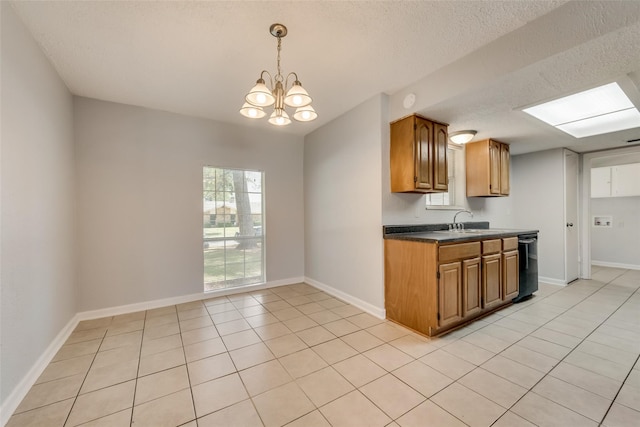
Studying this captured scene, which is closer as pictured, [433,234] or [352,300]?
[433,234]

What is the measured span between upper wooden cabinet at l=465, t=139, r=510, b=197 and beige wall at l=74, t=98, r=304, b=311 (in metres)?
3.46

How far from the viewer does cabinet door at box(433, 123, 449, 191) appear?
3.05 meters

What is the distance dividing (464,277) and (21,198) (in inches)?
151

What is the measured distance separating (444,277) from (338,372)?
4.39 ft

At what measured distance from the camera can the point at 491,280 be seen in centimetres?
296

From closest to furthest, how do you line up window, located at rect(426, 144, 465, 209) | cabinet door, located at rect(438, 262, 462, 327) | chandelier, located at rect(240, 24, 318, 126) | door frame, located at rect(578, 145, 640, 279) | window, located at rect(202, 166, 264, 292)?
1. chandelier, located at rect(240, 24, 318, 126)
2. cabinet door, located at rect(438, 262, 462, 327)
3. window, located at rect(202, 166, 264, 292)
4. window, located at rect(426, 144, 465, 209)
5. door frame, located at rect(578, 145, 640, 279)

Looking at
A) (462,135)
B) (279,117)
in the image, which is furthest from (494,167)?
(279,117)

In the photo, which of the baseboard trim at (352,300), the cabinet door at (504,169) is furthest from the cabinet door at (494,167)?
the baseboard trim at (352,300)

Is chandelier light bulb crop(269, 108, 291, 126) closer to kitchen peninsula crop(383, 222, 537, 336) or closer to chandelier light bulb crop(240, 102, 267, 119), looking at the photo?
chandelier light bulb crop(240, 102, 267, 119)

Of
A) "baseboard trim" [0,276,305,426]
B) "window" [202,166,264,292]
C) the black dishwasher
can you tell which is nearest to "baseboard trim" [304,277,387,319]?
"baseboard trim" [0,276,305,426]

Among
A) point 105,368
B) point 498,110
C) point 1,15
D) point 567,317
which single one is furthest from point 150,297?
point 567,317

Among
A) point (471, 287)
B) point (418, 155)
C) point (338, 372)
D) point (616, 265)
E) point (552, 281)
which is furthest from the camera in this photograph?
point (616, 265)

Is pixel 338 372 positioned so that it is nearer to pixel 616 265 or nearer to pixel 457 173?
pixel 457 173

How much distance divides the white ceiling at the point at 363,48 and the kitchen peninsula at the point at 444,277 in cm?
142
